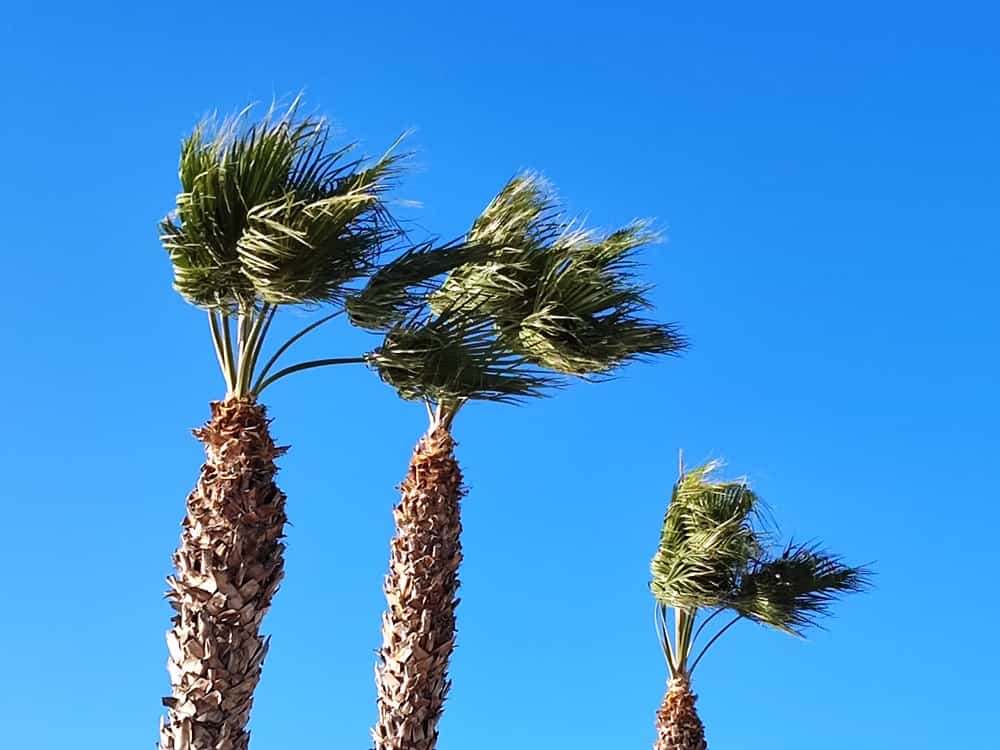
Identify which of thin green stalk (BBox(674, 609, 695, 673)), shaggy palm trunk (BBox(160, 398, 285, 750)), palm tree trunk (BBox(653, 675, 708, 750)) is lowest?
shaggy palm trunk (BBox(160, 398, 285, 750))

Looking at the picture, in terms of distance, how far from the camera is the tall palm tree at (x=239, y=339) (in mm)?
7273

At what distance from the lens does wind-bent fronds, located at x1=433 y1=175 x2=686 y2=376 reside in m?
10.3

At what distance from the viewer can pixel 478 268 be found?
10914mm

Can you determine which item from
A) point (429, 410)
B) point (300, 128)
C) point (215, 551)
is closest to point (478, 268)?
point (429, 410)

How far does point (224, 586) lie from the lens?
7.36m

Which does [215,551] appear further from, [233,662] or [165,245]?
[165,245]

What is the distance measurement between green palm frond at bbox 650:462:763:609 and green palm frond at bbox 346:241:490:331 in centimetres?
573

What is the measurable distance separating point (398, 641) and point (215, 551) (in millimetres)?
3302

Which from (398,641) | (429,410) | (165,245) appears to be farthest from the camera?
(429,410)

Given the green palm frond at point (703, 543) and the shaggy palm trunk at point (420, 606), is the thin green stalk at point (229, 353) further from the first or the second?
the green palm frond at point (703, 543)

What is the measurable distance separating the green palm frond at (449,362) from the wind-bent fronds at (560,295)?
112 cm

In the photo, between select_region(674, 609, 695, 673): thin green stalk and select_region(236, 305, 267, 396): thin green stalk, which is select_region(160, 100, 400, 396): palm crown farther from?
select_region(674, 609, 695, 673): thin green stalk

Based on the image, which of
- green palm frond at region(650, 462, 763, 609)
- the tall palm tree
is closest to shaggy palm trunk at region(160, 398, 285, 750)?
the tall palm tree

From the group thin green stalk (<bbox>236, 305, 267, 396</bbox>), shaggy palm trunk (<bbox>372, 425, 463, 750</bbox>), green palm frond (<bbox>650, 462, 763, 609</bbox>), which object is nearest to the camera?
thin green stalk (<bbox>236, 305, 267, 396</bbox>)
